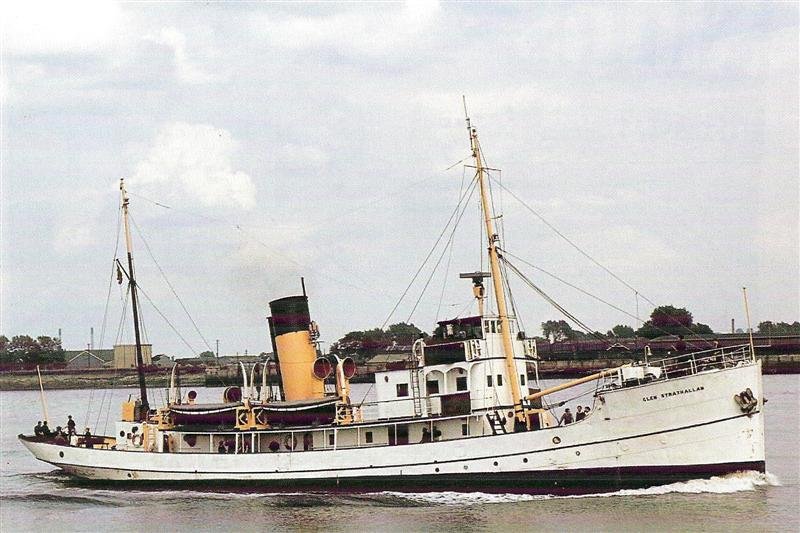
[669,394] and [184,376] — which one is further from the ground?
[184,376]

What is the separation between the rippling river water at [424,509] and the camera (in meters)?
27.0

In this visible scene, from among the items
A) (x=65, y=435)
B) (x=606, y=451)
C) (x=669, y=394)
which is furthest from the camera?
(x=65, y=435)

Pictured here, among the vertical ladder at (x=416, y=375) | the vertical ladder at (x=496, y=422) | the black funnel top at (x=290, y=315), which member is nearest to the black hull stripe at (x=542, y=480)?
the vertical ladder at (x=496, y=422)

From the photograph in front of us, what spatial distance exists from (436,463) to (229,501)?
6963mm

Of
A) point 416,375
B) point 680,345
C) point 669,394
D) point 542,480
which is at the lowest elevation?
point 542,480

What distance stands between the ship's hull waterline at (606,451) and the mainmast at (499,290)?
1.61 metres

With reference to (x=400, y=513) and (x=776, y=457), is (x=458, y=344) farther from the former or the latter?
(x=776, y=457)

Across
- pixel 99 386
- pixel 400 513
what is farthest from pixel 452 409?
pixel 99 386

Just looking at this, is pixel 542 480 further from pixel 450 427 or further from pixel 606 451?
pixel 450 427

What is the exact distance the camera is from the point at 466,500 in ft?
98.2

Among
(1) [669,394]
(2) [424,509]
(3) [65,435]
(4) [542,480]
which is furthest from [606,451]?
(3) [65,435]

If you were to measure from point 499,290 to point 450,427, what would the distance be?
4744mm

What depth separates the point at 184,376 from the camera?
436 ft

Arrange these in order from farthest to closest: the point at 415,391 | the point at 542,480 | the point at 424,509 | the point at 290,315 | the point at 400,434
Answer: the point at 290,315 < the point at 400,434 < the point at 415,391 < the point at 542,480 < the point at 424,509
